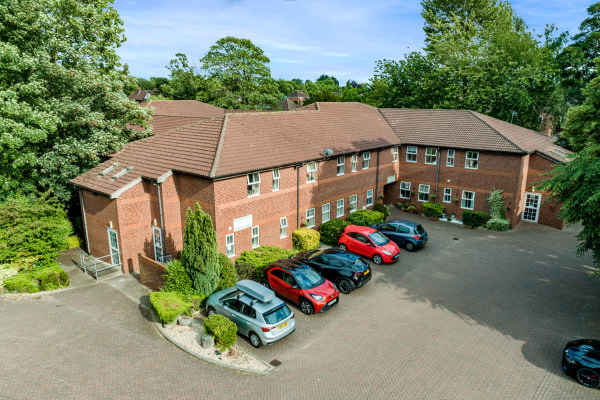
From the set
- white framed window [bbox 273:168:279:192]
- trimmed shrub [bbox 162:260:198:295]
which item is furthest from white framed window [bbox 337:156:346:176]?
trimmed shrub [bbox 162:260:198:295]

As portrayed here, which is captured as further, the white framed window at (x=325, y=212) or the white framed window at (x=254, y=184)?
the white framed window at (x=325, y=212)

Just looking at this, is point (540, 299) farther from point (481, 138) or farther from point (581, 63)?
point (581, 63)

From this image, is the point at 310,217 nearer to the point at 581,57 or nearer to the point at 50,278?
the point at 50,278

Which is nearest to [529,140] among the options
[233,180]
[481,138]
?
[481,138]

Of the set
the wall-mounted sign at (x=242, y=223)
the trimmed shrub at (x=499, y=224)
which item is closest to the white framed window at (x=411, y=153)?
the trimmed shrub at (x=499, y=224)

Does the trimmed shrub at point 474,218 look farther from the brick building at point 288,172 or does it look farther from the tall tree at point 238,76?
the tall tree at point 238,76

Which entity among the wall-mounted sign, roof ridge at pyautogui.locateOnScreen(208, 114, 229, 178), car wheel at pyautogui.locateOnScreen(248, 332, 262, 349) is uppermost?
roof ridge at pyautogui.locateOnScreen(208, 114, 229, 178)

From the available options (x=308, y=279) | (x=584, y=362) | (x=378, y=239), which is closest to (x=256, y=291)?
(x=308, y=279)

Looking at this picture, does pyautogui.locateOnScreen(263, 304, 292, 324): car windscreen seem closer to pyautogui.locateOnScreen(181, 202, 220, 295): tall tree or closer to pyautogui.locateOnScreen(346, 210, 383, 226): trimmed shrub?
pyautogui.locateOnScreen(181, 202, 220, 295): tall tree
